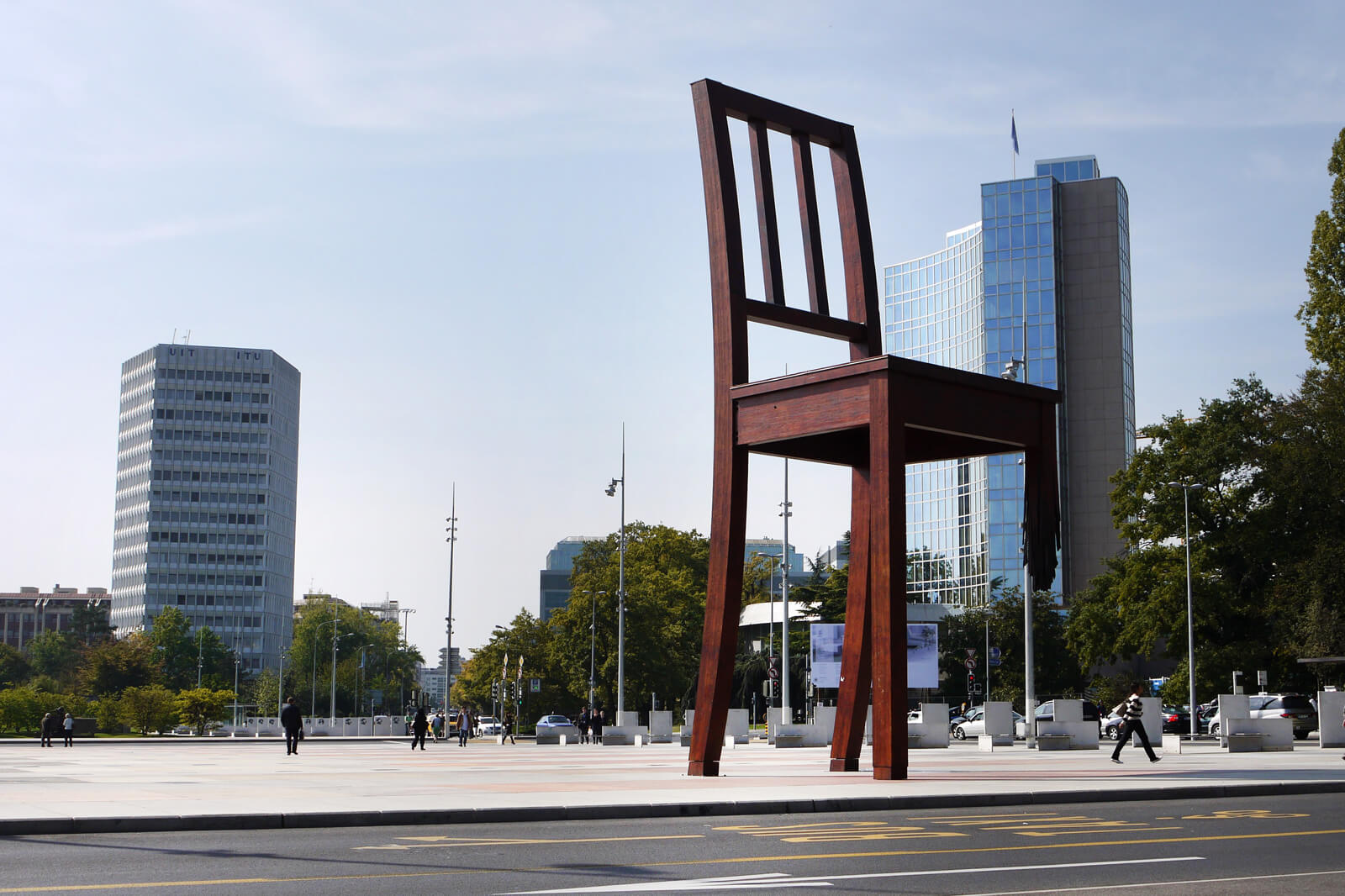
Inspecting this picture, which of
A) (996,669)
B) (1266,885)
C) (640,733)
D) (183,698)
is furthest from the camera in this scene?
(996,669)

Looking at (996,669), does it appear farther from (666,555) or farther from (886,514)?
(886,514)

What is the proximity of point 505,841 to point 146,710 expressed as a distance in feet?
197

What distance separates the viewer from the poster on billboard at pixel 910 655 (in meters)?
39.1

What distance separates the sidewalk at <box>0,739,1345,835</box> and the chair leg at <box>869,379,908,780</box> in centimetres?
80

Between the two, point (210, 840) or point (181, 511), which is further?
point (181, 511)

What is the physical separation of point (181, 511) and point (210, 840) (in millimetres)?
167446

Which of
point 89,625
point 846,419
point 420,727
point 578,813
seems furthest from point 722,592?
point 89,625

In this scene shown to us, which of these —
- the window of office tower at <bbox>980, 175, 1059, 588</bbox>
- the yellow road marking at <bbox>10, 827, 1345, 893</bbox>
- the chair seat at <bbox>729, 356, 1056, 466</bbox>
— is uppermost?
the window of office tower at <bbox>980, 175, 1059, 588</bbox>

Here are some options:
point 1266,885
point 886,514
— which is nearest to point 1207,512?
point 886,514

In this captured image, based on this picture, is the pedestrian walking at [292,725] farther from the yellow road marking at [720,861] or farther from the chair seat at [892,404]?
the yellow road marking at [720,861]

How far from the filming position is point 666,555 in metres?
91.9

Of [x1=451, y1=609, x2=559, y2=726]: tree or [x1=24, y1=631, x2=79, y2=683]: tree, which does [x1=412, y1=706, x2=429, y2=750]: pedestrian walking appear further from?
[x1=24, y1=631, x2=79, y2=683]: tree

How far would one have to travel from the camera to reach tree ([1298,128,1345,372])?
156 ft

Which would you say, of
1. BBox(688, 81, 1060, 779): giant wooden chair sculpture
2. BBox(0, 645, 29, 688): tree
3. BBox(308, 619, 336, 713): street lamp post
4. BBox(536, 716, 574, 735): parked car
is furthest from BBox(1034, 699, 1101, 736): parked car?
BBox(0, 645, 29, 688): tree
